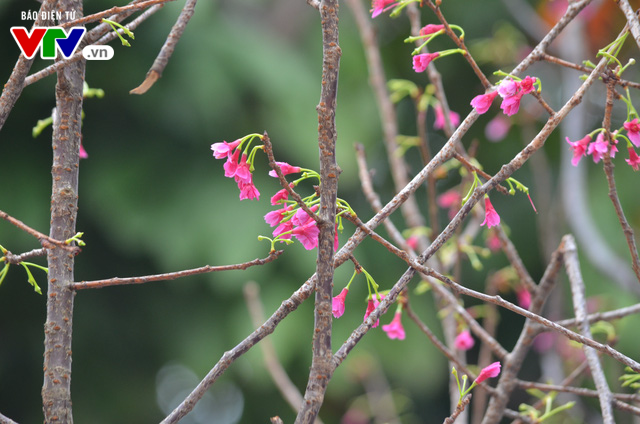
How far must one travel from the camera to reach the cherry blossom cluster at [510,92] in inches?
20.1

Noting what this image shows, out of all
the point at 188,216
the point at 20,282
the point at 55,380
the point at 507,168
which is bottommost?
the point at 20,282

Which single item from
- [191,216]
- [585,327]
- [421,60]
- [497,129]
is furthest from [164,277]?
[191,216]

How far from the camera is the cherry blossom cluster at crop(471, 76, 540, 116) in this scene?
510 millimetres

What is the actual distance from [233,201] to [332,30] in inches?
87.7

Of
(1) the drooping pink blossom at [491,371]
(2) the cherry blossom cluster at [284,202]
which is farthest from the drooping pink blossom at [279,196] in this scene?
(1) the drooping pink blossom at [491,371]

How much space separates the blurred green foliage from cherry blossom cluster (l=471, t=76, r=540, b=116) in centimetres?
170

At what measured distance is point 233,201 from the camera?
8.57 ft

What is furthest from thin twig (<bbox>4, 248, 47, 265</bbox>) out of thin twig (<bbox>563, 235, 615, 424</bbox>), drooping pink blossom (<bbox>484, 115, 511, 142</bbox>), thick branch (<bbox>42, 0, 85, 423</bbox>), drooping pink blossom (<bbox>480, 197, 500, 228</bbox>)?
drooping pink blossom (<bbox>484, 115, 511, 142</bbox>)

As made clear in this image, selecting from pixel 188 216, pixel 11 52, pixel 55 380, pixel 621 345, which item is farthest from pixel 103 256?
pixel 55 380

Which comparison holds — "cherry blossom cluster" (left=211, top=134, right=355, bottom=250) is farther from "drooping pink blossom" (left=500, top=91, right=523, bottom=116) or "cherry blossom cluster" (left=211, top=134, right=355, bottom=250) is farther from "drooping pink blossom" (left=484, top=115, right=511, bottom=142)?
"drooping pink blossom" (left=484, top=115, right=511, bottom=142)

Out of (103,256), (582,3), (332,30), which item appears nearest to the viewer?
(332,30)

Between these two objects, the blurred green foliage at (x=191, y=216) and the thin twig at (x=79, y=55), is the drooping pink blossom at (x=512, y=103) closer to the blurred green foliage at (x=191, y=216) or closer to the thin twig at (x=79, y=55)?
the thin twig at (x=79, y=55)

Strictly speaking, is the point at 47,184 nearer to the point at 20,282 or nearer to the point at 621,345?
the point at 20,282

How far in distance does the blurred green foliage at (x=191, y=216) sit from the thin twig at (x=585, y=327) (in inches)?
59.7
